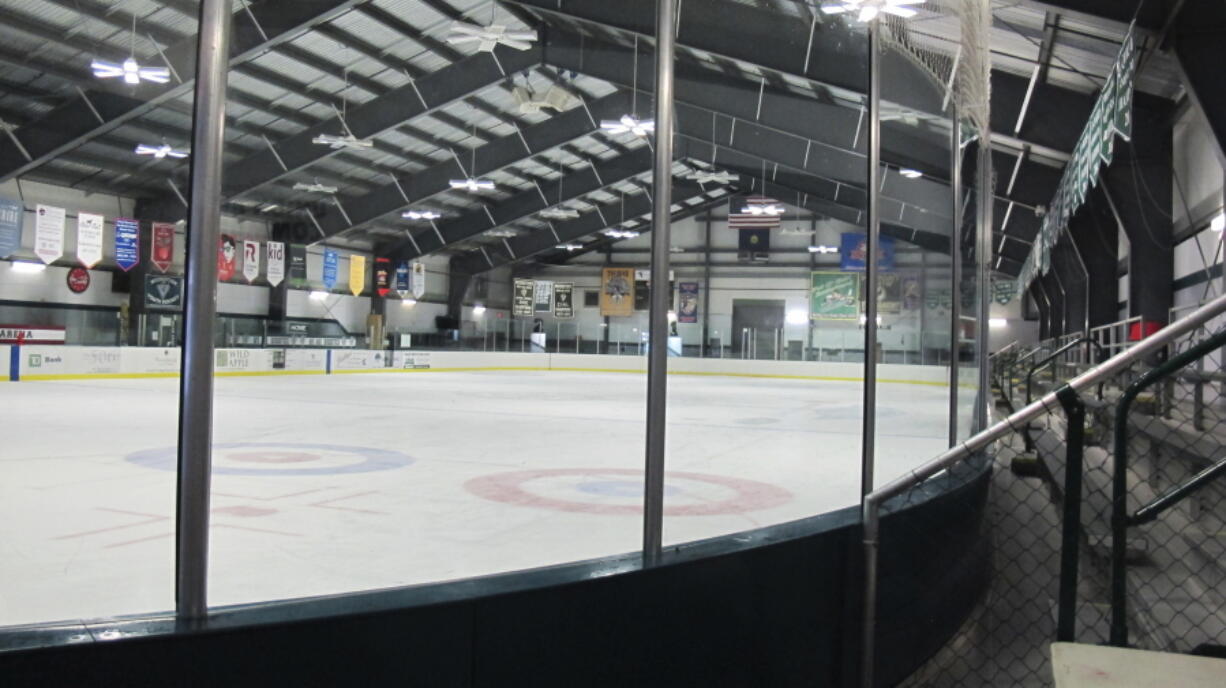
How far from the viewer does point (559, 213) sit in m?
27.0

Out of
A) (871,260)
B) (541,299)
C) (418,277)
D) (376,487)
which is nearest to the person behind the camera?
(871,260)

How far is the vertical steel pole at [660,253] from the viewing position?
7.22ft

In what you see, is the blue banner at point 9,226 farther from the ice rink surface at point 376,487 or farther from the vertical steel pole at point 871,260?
the vertical steel pole at point 871,260

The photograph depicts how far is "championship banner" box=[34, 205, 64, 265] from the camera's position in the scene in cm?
665

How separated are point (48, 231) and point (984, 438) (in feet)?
25.4

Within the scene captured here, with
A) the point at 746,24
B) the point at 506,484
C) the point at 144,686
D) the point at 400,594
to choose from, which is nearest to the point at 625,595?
the point at 400,594

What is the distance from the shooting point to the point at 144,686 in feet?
5.13

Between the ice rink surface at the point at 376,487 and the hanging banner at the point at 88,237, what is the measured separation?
5.80 feet

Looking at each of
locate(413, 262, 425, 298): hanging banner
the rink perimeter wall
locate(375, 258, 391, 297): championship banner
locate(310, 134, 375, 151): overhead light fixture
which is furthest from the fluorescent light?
locate(413, 262, 425, 298): hanging banner

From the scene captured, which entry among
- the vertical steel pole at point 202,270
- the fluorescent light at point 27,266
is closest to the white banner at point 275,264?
the vertical steel pole at point 202,270

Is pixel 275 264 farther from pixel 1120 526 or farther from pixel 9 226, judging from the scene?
pixel 1120 526

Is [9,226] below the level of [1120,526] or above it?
above

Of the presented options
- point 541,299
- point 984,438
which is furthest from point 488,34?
point 984,438

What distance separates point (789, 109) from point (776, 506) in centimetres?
1040
